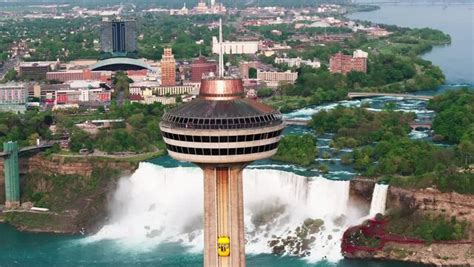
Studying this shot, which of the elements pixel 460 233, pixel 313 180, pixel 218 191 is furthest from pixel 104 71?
pixel 218 191

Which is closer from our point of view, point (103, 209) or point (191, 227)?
point (191, 227)

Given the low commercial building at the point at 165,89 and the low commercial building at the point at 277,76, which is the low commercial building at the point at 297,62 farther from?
the low commercial building at the point at 165,89

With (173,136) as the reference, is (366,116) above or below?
below

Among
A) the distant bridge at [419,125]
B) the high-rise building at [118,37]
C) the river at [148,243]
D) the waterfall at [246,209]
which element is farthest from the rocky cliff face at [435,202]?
the high-rise building at [118,37]

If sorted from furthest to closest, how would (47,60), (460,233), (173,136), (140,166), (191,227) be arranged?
(47,60) < (140,166) < (191,227) < (460,233) < (173,136)

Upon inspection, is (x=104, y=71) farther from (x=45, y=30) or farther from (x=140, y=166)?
(x=45, y=30)

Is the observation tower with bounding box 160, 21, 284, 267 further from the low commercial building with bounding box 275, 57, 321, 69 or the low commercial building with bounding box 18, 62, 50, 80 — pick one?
the low commercial building with bounding box 275, 57, 321, 69

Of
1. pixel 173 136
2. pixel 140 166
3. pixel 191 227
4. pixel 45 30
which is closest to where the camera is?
pixel 173 136
